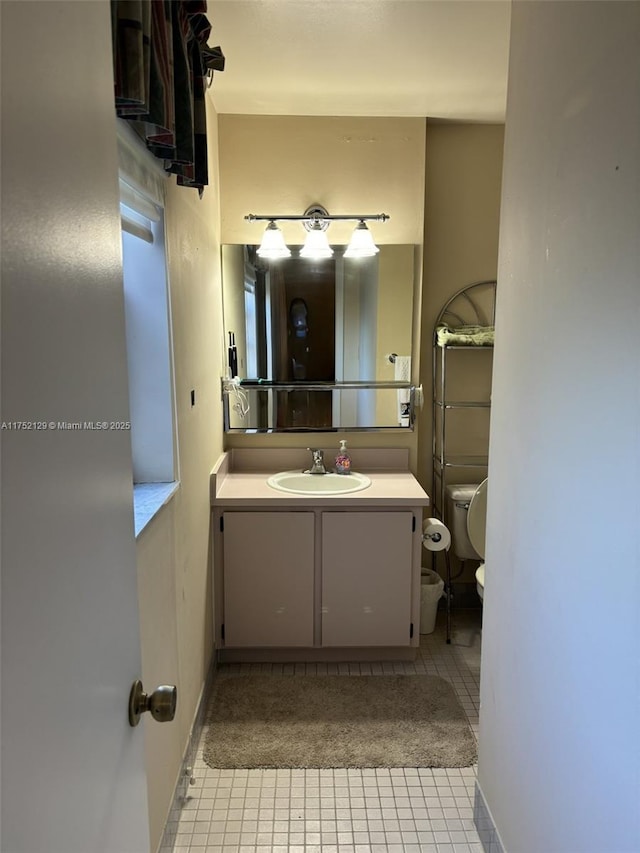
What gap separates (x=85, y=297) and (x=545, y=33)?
1198 millimetres

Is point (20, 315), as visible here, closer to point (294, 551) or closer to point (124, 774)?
point (124, 774)

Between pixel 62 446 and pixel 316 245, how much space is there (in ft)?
7.46

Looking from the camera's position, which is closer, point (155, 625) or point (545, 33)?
point (545, 33)

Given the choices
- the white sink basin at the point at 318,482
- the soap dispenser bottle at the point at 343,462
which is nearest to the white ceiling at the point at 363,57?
the soap dispenser bottle at the point at 343,462

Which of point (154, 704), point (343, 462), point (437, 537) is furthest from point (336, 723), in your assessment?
point (154, 704)

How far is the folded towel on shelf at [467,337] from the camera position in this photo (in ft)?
9.26

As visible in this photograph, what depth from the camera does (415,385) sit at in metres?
2.94

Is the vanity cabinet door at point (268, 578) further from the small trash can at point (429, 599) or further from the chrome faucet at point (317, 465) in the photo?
the small trash can at point (429, 599)

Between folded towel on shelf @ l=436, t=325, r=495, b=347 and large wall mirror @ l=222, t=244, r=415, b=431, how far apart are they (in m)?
0.17

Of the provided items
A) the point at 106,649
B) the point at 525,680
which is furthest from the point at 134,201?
the point at 525,680

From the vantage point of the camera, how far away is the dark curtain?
40.4 inches

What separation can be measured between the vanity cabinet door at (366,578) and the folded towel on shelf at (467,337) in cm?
87

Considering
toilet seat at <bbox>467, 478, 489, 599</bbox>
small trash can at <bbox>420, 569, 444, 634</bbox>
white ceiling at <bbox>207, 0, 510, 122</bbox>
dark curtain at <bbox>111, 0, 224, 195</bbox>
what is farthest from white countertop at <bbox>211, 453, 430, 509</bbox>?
white ceiling at <bbox>207, 0, 510, 122</bbox>

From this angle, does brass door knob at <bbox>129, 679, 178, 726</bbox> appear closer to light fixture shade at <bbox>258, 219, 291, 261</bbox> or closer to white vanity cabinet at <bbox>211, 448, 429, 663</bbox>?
white vanity cabinet at <bbox>211, 448, 429, 663</bbox>
